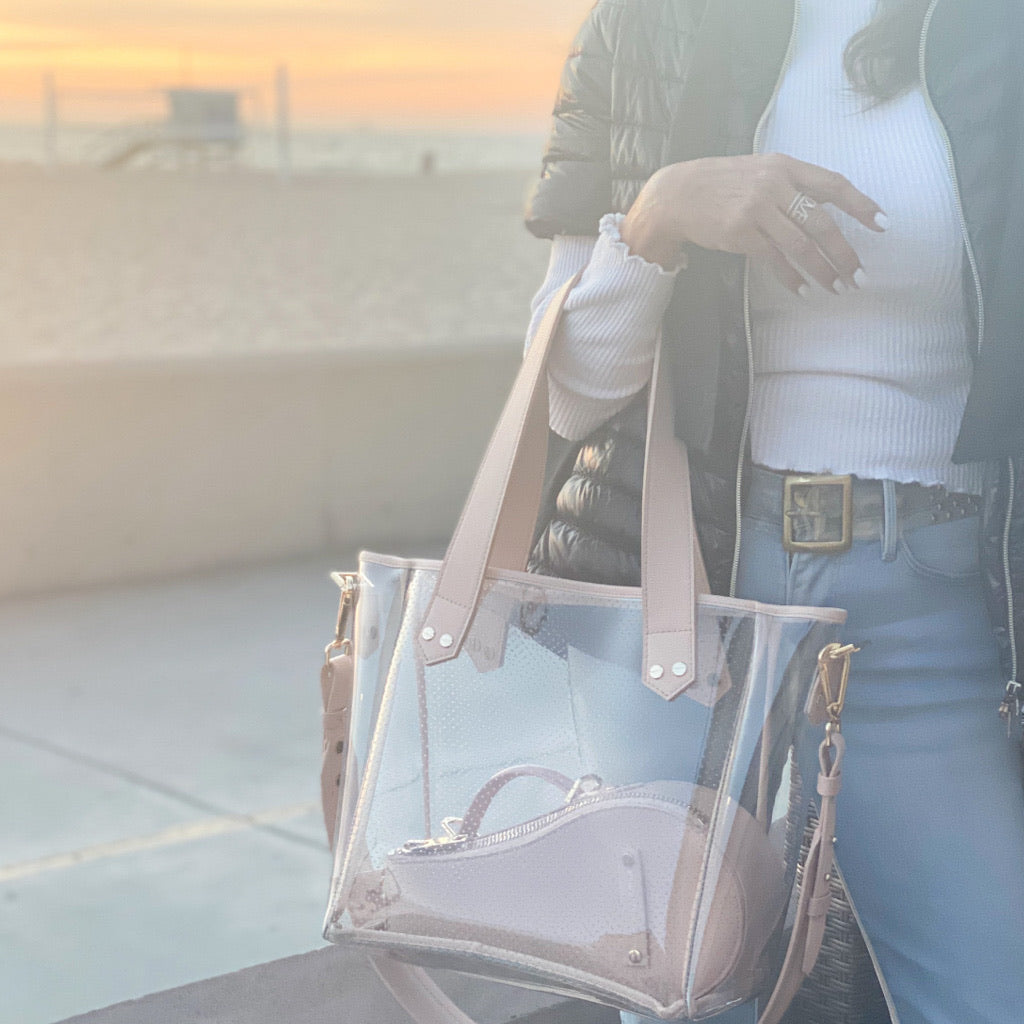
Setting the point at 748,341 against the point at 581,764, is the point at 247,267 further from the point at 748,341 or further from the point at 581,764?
the point at 581,764

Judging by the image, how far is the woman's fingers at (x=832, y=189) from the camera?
137 cm

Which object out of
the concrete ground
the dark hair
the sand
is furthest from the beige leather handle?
the sand

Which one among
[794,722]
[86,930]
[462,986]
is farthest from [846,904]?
[86,930]

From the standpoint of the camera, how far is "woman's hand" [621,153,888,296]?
4.50ft

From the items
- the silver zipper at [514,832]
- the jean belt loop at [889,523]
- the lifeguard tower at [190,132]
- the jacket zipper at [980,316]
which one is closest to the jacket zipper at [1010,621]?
the jacket zipper at [980,316]

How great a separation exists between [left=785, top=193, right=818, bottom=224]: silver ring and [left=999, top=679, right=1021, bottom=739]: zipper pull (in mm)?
486

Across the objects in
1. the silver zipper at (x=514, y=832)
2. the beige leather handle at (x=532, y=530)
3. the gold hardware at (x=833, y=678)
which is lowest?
the silver zipper at (x=514, y=832)

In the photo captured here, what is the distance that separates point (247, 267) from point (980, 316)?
31.0 m

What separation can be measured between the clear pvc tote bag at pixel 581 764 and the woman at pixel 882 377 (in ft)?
0.26

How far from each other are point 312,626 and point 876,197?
182 inches

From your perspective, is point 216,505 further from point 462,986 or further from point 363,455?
point 462,986

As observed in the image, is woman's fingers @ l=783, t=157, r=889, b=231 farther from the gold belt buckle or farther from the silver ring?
the gold belt buckle

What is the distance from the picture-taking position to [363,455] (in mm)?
7168

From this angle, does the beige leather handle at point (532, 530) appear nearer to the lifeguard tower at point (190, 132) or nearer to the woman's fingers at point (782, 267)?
the woman's fingers at point (782, 267)
